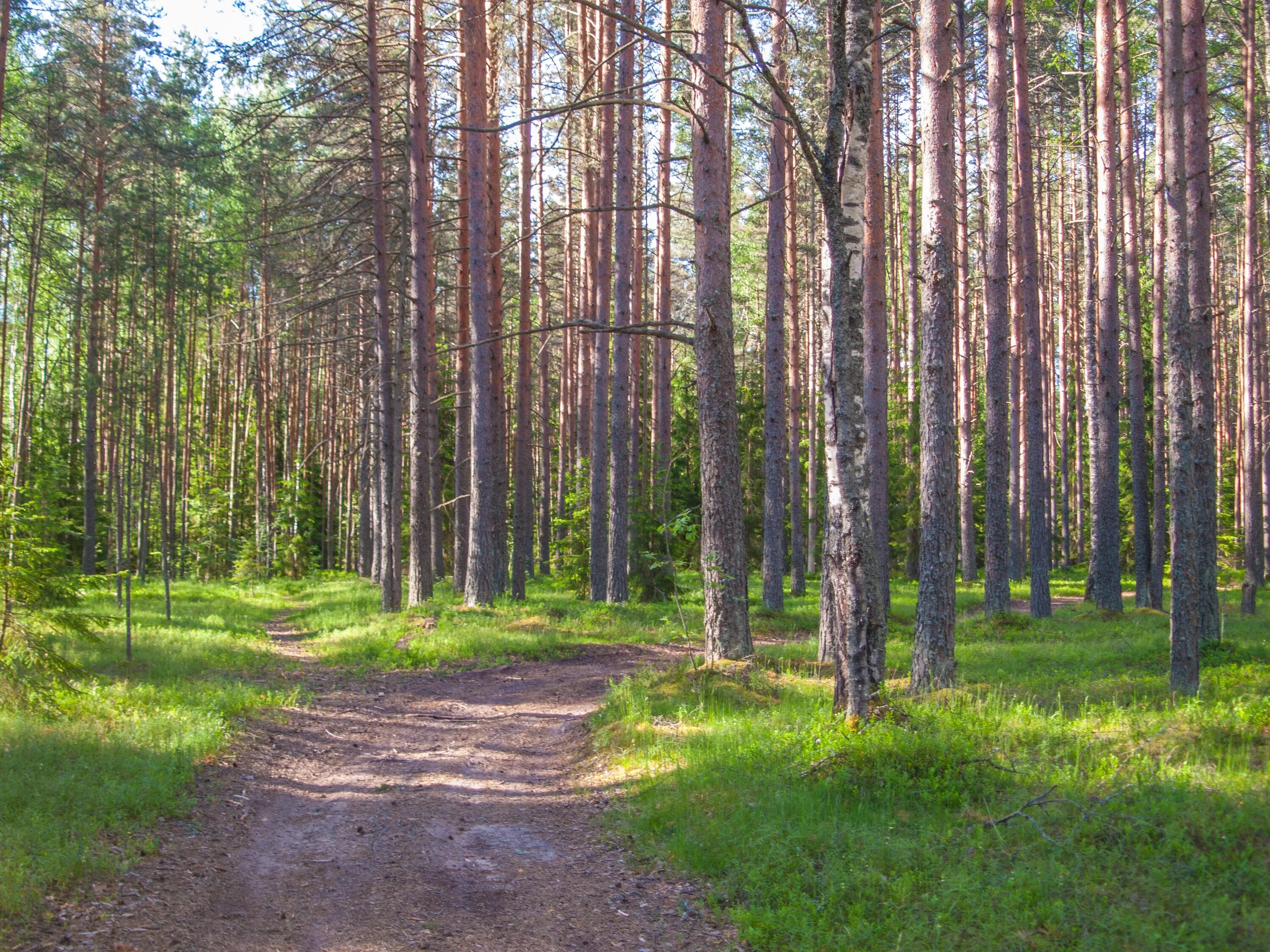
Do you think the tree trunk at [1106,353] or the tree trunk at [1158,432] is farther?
the tree trunk at [1158,432]

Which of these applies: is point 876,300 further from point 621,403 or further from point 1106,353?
point 1106,353

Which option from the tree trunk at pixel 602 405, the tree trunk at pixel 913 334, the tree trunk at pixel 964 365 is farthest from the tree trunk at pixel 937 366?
the tree trunk at pixel 913 334

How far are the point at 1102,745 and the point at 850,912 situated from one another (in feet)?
9.51

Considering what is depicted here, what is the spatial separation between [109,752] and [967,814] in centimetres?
618

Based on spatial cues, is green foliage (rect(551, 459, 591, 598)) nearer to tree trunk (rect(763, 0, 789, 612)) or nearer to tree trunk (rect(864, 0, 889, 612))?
tree trunk (rect(763, 0, 789, 612))

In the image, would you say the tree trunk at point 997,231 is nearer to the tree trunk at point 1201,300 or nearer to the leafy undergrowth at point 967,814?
the tree trunk at point 1201,300

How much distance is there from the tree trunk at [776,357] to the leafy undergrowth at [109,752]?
948cm

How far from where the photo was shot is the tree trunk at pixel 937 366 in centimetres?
847

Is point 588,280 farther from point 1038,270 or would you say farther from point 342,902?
point 342,902

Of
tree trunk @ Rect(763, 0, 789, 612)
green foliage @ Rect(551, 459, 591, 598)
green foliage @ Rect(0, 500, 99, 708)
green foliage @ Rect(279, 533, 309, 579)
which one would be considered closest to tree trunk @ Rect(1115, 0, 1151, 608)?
tree trunk @ Rect(763, 0, 789, 612)

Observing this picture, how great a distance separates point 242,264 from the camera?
94.2 ft

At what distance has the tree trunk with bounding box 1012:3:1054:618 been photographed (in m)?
16.0

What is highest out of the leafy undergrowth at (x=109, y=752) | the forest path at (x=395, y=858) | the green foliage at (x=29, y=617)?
the green foliage at (x=29, y=617)

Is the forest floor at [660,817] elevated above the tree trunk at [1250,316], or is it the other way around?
the tree trunk at [1250,316]
